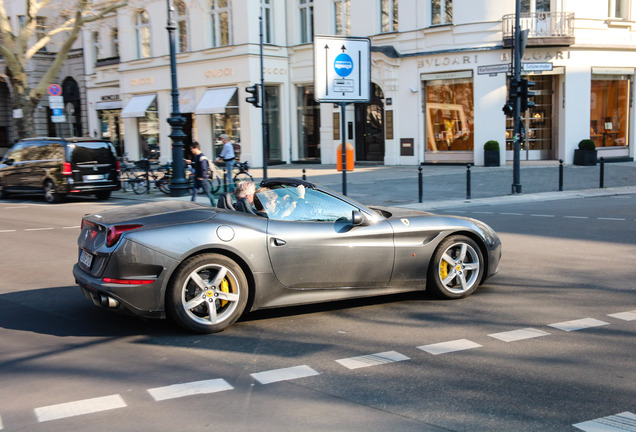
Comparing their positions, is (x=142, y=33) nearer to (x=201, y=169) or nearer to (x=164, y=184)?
(x=164, y=184)

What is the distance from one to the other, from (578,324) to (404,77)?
930 inches

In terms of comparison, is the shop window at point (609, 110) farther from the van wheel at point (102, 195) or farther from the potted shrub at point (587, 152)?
the van wheel at point (102, 195)

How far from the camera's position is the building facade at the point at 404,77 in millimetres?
26141

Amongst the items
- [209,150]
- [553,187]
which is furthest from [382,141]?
[553,187]

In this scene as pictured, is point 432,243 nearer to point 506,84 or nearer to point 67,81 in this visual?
point 506,84

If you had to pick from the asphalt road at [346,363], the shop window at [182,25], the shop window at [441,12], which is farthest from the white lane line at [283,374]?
the shop window at [182,25]

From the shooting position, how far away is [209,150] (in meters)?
33.8

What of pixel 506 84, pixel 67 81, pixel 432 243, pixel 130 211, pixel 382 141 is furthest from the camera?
pixel 67 81

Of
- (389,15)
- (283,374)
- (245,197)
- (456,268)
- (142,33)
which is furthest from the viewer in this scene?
(142,33)

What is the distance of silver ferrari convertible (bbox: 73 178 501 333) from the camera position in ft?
17.9

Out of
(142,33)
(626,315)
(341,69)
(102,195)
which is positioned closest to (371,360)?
(626,315)

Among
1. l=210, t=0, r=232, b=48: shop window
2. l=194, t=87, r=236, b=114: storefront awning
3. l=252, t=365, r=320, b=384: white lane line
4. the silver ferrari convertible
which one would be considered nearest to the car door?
the silver ferrari convertible

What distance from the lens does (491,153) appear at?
84.9ft

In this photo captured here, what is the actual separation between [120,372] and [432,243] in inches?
127
